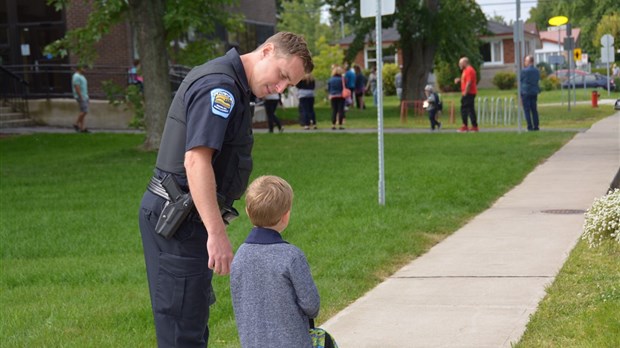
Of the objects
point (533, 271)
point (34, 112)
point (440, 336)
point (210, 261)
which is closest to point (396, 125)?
point (34, 112)

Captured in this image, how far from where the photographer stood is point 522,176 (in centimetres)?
1593

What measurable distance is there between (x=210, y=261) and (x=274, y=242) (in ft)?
0.94

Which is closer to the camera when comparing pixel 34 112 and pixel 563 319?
pixel 563 319

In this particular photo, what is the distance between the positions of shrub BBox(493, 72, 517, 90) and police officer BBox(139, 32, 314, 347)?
66903mm

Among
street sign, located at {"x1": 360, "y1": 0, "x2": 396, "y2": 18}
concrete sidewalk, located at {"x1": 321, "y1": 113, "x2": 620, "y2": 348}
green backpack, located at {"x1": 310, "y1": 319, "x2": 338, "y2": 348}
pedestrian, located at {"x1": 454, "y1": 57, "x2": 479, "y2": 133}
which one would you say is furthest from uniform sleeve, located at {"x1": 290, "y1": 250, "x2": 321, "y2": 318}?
pedestrian, located at {"x1": 454, "y1": 57, "x2": 479, "y2": 133}

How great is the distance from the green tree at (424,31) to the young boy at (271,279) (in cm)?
3374

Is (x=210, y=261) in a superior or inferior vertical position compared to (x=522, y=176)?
superior

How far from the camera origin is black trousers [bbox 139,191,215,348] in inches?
181

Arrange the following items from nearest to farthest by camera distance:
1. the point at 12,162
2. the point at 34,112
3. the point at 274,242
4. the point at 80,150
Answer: the point at 274,242
the point at 12,162
the point at 80,150
the point at 34,112

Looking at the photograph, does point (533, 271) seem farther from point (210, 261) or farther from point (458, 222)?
point (210, 261)

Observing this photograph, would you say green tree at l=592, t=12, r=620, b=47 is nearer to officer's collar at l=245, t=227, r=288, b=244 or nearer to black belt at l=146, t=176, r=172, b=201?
black belt at l=146, t=176, r=172, b=201

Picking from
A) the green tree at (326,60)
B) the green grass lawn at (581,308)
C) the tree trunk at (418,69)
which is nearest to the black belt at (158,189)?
the green grass lawn at (581,308)

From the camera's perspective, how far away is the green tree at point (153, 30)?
20562 millimetres

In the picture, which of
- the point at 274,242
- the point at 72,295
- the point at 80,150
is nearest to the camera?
the point at 274,242
